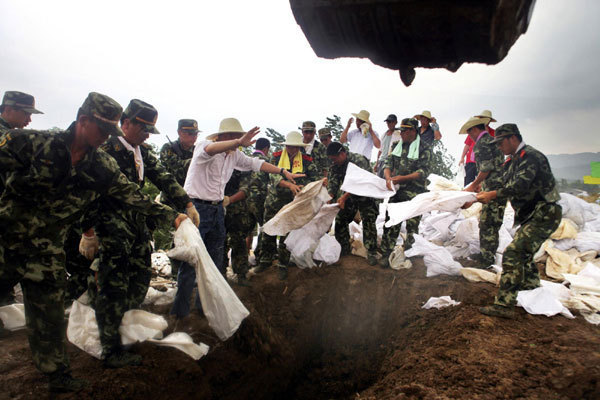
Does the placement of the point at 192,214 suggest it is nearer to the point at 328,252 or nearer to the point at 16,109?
the point at 328,252

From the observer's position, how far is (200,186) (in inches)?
134

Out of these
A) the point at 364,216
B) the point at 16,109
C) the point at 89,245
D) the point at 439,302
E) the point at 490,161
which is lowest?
the point at 439,302

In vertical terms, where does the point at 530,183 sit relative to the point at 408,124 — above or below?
below

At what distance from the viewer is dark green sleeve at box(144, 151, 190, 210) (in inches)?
114

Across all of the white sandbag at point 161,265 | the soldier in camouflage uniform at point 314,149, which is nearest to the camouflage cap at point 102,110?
the soldier in camouflage uniform at point 314,149

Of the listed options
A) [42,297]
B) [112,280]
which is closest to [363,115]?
[112,280]

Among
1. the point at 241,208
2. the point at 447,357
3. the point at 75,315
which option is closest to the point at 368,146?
the point at 241,208

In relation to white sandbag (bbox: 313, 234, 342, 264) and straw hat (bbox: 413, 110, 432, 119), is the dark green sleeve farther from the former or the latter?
straw hat (bbox: 413, 110, 432, 119)

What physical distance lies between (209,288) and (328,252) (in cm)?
262

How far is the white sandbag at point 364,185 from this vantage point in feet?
14.8

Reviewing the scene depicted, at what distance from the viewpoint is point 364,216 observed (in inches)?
190

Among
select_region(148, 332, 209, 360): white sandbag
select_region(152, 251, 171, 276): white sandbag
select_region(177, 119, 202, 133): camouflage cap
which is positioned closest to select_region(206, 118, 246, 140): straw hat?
select_region(177, 119, 202, 133): camouflage cap

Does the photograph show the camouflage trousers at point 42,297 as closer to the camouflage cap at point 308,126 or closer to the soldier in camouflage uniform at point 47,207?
the soldier in camouflage uniform at point 47,207

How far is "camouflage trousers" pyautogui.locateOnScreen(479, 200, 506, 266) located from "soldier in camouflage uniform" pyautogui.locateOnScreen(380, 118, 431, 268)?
2.84 feet
